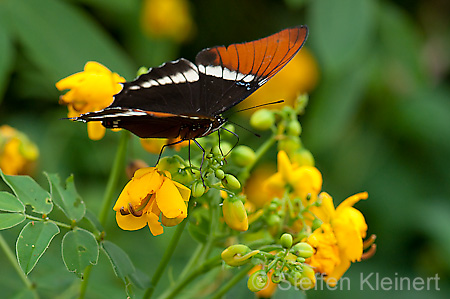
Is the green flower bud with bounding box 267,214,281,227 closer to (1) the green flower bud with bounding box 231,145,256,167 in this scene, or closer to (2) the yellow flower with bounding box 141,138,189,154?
(1) the green flower bud with bounding box 231,145,256,167

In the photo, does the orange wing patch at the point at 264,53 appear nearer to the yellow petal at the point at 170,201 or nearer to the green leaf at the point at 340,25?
the yellow petal at the point at 170,201

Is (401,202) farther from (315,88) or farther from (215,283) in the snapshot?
(215,283)

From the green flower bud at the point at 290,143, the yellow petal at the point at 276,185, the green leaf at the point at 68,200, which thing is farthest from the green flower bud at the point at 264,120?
the green leaf at the point at 68,200

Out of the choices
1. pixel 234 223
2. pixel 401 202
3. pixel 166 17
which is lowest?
pixel 234 223

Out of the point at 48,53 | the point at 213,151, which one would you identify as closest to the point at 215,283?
the point at 213,151

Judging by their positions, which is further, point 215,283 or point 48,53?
point 48,53

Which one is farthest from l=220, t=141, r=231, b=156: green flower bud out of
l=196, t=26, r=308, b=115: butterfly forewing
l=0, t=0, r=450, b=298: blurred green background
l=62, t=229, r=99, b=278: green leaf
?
l=0, t=0, r=450, b=298: blurred green background

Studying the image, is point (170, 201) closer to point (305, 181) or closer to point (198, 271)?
point (198, 271)
